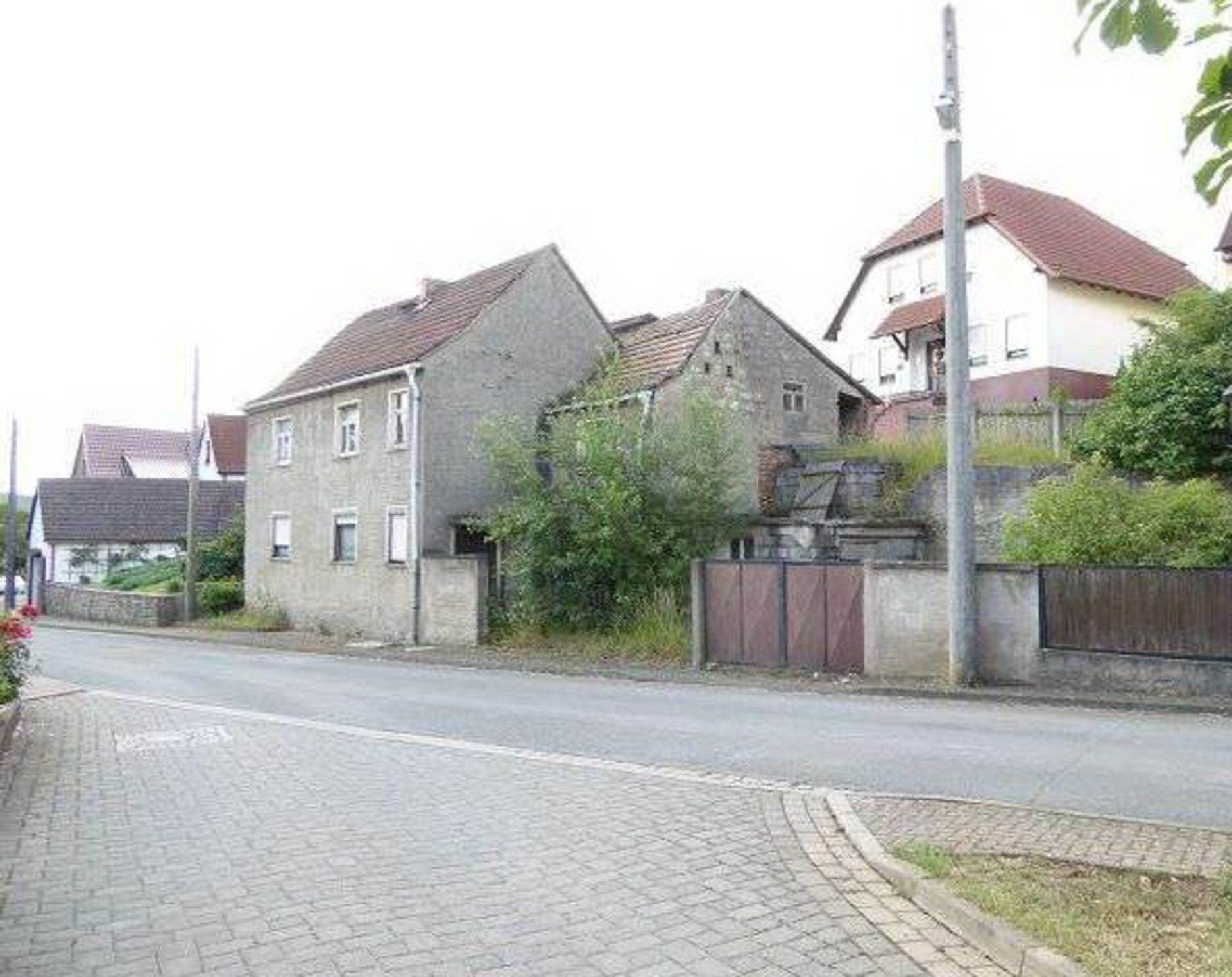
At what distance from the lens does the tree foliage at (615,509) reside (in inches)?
799

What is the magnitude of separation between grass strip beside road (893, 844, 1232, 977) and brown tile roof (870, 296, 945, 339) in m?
29.7

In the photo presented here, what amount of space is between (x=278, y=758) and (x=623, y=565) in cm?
1129

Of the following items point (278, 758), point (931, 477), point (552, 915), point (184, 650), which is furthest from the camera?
point (184, 650)

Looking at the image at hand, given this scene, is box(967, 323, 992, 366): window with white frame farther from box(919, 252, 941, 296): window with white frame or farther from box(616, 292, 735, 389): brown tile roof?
box(616, 292, 735, 389): brown tile roof

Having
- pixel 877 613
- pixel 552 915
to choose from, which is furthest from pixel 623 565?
pixel 552 915

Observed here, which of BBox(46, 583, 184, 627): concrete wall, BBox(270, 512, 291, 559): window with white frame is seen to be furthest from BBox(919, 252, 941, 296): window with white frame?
BBox(46, 583, 184, 627): concrete wall

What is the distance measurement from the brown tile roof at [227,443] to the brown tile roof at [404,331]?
3052 centimetres

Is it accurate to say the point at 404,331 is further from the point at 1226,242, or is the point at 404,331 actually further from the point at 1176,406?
the point at 1226,242

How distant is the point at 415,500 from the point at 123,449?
162 feet

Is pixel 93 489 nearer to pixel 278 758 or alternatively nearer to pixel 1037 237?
pixel 1037 237

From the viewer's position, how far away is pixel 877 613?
16.0 meters

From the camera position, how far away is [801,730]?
11.3 meters

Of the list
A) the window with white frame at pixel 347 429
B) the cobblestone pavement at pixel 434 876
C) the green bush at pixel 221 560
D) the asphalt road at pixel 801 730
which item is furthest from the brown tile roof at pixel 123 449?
the cobblestone pavement at pixel 434 876

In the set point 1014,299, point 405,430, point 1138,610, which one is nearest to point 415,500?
point 405,430
